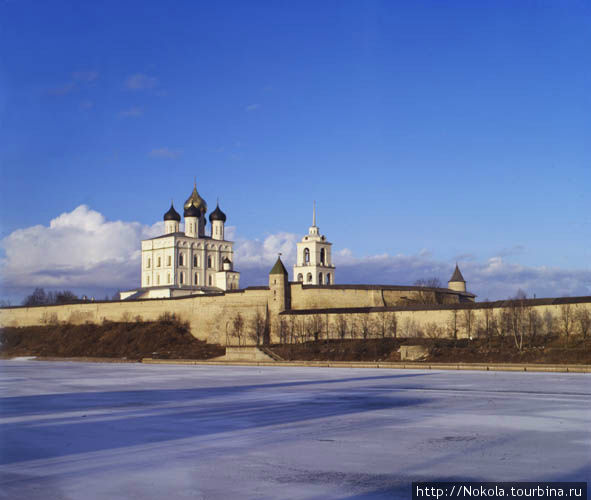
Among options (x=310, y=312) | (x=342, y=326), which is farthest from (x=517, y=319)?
(x=310, y=312)

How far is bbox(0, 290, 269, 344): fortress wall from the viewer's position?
45969mm

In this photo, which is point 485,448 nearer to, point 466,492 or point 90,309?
point 466,492

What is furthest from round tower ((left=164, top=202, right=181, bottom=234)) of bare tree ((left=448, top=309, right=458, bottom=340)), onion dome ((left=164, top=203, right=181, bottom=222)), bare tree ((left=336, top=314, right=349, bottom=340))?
bare tree ((left=448, top=309, right=458, bottom=340))

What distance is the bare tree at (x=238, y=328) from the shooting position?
4478 cm

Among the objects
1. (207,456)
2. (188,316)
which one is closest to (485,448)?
(207,456)

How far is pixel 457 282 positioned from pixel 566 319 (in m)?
25.9

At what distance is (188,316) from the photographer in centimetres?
4881

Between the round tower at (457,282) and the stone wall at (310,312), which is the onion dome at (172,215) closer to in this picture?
the stone wall at (310,312)

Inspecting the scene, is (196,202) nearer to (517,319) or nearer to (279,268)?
(279,268)

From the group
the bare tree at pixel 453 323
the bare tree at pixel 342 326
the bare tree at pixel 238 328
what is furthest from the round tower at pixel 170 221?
the bare tree at pixel 453 323

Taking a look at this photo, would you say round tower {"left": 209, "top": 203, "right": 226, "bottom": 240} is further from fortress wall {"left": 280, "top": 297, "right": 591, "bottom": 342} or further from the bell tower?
fortress wall {"left": 280, "top": 297, "right": 591, "bottom": 342}

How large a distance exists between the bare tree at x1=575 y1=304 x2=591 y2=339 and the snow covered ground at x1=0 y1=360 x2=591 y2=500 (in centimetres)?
1700

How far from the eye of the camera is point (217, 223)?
2731 inches

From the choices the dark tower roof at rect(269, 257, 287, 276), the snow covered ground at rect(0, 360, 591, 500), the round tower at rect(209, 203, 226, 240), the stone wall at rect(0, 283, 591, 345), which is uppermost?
the round tower at rect(209, 203, 226, 240)
